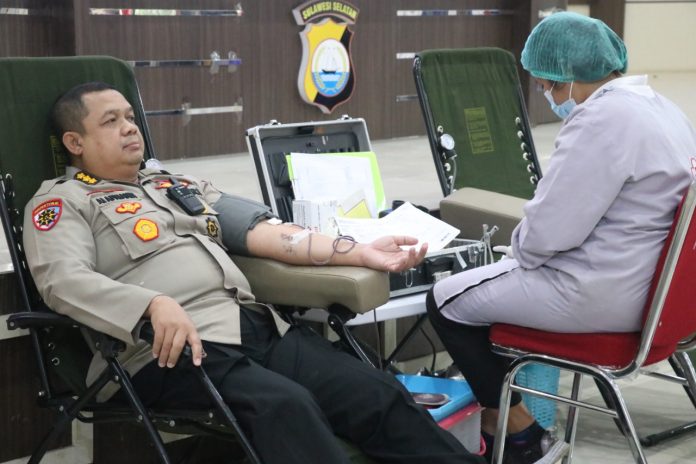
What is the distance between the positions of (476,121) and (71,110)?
5.70 ft

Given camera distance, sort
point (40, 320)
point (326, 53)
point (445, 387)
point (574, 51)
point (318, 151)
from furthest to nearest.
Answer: point (326, 53), point (318, 151), point (445, 387), point (574, 51), point (40, 320)

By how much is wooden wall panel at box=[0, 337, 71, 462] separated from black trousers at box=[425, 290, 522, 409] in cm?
104

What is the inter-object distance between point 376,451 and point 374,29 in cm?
453

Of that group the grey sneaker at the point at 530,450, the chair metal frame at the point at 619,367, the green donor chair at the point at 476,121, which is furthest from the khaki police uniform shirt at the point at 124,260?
the green donor chair at the point at 476,121

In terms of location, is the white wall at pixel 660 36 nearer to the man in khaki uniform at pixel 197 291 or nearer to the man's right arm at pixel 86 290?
the man in khaki uniform at pixel 197 291

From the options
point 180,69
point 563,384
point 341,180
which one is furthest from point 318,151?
point 180,69

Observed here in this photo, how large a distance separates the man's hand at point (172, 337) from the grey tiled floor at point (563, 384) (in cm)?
79

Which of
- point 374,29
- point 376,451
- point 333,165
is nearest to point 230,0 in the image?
point 374,29

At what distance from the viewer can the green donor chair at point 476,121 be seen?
3691 millimetres

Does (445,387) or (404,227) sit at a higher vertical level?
(404,227)

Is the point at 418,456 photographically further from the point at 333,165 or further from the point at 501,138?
the point at 501,138

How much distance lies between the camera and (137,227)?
239 cm

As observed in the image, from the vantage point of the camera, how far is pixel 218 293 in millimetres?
2406

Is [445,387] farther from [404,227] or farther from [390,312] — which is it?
[404,227]
